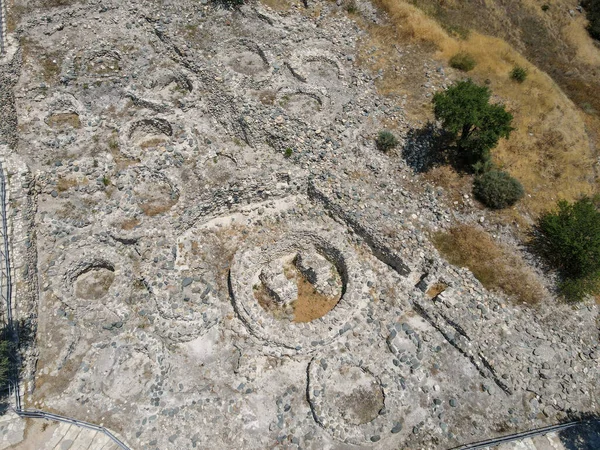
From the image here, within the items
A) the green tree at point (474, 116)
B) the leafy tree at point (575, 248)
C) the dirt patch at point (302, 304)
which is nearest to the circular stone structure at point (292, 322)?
the dirt patch at point (302, 304)

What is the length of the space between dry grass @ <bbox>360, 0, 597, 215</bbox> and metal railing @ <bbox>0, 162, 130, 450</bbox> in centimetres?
1950

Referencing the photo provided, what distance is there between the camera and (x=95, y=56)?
23.3 m

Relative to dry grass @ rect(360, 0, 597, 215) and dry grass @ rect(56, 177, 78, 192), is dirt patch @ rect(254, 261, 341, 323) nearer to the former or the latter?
dry grass @ rect(56, 177, 78, 192)

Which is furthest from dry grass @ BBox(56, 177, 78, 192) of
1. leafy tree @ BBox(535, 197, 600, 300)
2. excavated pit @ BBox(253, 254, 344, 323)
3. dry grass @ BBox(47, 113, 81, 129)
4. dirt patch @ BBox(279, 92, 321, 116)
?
leafy tree @ BBox(535, 197, 600, 300)

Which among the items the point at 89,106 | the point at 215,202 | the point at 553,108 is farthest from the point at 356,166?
the point at 89,106

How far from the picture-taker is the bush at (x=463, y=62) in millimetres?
23875

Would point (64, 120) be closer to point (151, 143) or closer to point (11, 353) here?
point (151, 143)

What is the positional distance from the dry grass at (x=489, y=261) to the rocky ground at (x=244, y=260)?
0.64 metres

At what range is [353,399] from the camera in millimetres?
14078

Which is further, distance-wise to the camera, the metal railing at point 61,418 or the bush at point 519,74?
the bush at point 519,74

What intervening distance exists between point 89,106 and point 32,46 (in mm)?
5911

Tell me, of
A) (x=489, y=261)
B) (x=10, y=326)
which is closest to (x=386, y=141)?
(x=489, y=261)

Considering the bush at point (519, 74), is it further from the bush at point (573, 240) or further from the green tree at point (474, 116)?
the bush at point (573, 240)

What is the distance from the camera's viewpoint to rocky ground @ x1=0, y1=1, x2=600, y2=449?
13688mm
